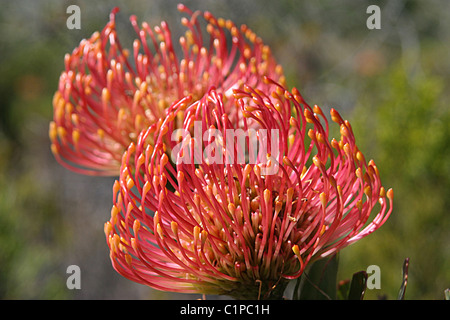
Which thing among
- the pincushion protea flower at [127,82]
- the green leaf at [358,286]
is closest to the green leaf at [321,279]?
the green leaf at [358,286]

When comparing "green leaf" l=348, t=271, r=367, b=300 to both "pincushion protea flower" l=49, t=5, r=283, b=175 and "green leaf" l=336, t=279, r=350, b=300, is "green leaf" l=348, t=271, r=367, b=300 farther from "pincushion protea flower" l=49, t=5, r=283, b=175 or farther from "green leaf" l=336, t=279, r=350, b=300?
"pincushion protea flower" l=49, t=5, r=283, b=175

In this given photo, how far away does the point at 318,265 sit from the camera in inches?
→ 23.6

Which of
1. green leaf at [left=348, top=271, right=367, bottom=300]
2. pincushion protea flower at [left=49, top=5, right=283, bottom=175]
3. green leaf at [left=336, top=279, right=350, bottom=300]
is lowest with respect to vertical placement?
green leaf at [left=336, top=279, right=350, bottom=300]

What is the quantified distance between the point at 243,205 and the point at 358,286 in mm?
195

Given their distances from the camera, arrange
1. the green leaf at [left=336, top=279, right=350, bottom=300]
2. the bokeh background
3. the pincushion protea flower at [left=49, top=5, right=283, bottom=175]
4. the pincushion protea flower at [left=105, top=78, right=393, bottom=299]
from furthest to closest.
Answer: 1. the bokeh background
2. the pincushion protea flower at [left=49, top=5, right=283, bottom=175]
3. the green leaf at [left=336, top=279, right=350, bottom=300]
4. the pincushion protea flower at [left=105, top=78, right=393, bottom=299]

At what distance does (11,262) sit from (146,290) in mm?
954

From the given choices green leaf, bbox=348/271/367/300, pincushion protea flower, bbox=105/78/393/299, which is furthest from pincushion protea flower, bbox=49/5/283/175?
green leaf, bbox=348/271/367/300

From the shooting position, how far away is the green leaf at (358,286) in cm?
58

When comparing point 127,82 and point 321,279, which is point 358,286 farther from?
point 127,82

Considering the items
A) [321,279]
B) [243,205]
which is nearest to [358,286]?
[321,279]

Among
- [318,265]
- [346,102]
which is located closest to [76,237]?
[346,102]

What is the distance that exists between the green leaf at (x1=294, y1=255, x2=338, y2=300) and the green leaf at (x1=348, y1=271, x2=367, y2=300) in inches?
1.1

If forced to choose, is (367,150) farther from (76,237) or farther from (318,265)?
(76,237)

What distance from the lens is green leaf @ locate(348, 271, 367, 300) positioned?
576 millimetres
